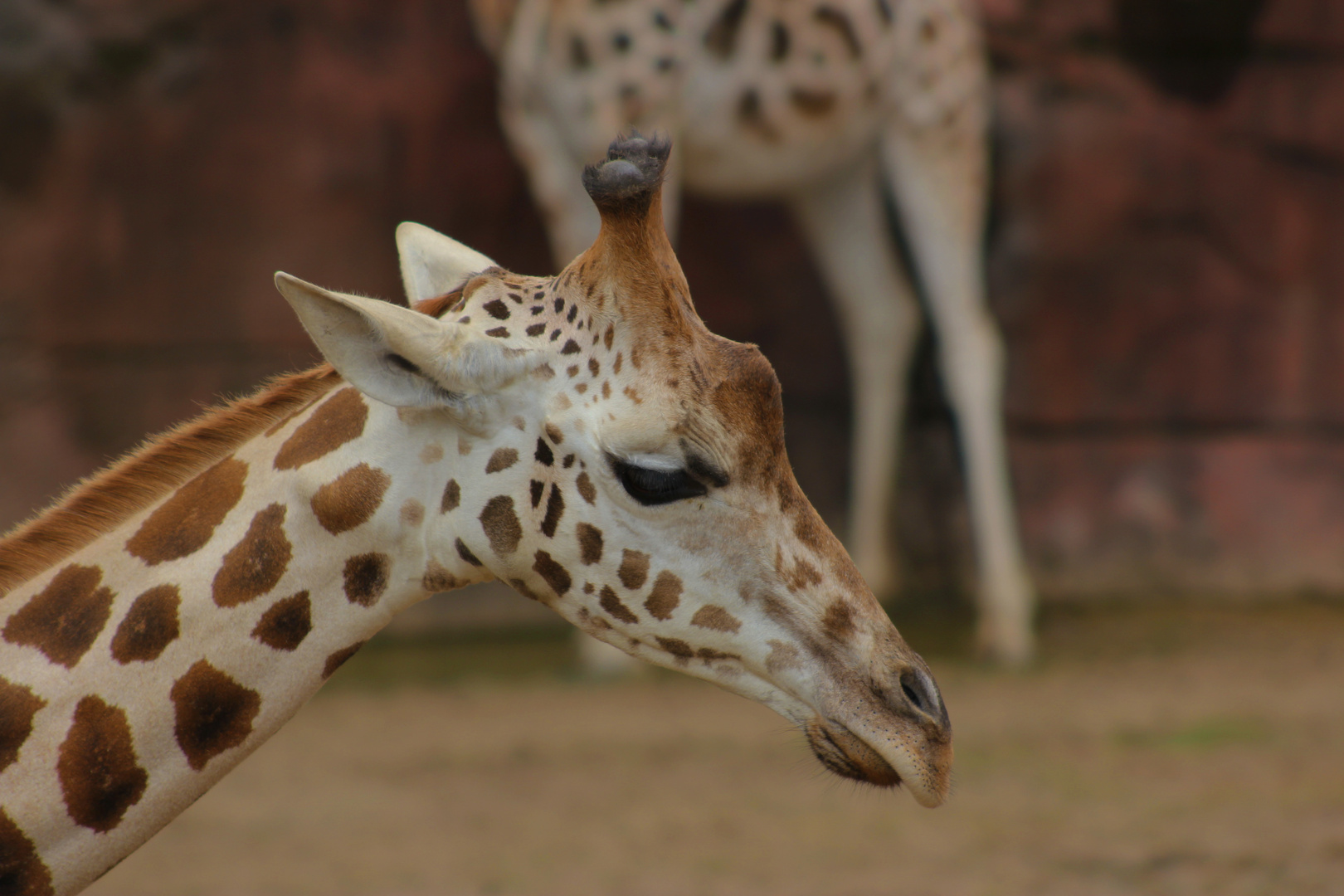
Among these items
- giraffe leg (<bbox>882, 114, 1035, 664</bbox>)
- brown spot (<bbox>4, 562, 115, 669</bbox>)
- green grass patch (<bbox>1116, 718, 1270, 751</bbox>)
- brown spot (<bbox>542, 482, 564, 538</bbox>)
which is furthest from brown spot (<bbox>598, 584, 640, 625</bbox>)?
giraffe leg (<bbox>882, 114, 1035, 664</bbox>)

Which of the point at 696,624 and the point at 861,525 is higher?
the point at 696,624

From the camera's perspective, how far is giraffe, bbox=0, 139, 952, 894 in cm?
178

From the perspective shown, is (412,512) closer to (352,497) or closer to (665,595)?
(352,497)

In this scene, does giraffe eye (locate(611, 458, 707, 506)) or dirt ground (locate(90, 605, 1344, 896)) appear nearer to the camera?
giraffe eye (locate(611, 458, 707, 506))

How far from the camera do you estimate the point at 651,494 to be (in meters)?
1.81

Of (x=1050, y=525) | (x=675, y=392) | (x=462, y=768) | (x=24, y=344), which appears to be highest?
(x=675, y=392)

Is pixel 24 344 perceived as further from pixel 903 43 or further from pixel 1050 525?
pixel 1050 525

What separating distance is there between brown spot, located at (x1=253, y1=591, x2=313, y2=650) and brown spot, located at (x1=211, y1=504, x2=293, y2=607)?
0.10 feet

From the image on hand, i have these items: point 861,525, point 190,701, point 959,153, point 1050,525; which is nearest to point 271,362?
point 861,525

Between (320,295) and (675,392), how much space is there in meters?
0.49

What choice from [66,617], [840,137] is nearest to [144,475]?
[66,617]

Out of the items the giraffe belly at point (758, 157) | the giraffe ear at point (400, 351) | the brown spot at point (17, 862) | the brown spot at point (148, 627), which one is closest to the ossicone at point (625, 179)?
the giraffe ear at point (400, 351)

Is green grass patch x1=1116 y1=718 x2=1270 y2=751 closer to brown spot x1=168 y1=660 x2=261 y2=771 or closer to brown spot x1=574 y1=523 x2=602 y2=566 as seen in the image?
brown spot x1=574 y1=523 x2=602 y2=566

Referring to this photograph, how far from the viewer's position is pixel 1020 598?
5652mm
